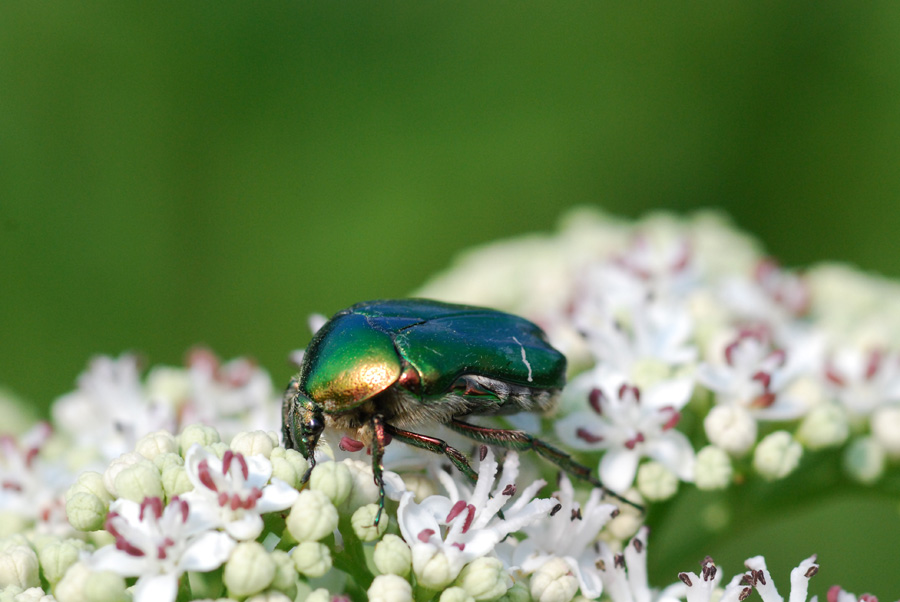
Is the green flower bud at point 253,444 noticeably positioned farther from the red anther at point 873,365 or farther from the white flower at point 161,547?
the red anther at point 873,365

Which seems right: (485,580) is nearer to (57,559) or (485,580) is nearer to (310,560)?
(310,560)

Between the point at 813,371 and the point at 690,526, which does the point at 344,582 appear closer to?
the point at 690,526

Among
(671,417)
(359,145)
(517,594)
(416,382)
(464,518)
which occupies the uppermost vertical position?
(359,145)

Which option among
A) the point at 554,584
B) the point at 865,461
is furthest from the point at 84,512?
the point at 865,461

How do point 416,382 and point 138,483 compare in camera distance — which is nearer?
point 138,483

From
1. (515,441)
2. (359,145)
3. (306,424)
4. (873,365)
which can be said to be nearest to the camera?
(306,424)

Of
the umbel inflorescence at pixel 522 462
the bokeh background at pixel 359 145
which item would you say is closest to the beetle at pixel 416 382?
the umbel inflorescence at pixel 522 462


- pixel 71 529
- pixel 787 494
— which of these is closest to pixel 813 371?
pixel 787 494
